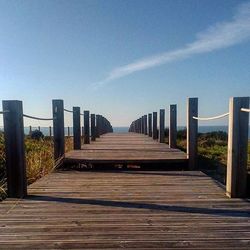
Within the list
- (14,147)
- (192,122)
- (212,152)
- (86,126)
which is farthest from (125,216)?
(212,152)

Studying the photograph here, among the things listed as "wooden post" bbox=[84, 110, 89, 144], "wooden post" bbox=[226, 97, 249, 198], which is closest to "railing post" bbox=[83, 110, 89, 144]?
"wooden post" bbox=[84, 110, 89, 144]

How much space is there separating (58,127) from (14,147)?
8.32 feet

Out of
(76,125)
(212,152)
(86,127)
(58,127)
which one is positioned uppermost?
(58,127)

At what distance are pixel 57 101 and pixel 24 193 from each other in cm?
275

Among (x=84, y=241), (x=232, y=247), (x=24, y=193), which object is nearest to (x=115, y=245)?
(x=84, y=241)

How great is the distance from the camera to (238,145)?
14.1 ft

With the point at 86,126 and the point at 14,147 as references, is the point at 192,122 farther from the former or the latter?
the point at 86,126

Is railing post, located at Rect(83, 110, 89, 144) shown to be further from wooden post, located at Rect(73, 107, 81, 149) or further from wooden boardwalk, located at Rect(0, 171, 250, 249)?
wooden boardwalk, located at Rect(0, 171, 250, 249)

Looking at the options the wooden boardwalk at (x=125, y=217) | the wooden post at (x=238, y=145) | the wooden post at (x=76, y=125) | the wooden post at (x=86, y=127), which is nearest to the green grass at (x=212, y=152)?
the wooden post at (x=76, y=125)

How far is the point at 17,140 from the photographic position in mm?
4309

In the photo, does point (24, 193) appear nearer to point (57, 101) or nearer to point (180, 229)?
point (180, 229)

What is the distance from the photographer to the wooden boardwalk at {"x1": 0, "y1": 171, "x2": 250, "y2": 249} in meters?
2.85

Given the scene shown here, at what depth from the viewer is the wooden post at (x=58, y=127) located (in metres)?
6.80

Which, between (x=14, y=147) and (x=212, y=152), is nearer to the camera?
(x=14, y=147)
